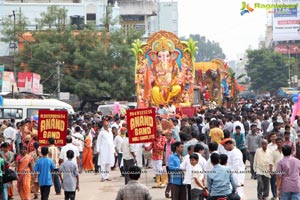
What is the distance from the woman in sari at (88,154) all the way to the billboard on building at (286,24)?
89941 millimetres

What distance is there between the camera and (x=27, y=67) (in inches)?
1928

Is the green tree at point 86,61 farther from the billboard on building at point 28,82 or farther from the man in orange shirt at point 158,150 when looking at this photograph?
the man in orange shirt at point 158,150

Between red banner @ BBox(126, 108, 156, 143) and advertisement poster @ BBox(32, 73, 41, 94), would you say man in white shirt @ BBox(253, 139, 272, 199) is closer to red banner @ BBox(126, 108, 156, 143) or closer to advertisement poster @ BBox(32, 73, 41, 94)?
red banner @ BBox(126, 108, 156, 143)

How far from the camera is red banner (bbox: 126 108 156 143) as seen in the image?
15.3 metres

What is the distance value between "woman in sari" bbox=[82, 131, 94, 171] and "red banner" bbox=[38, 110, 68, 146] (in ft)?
18.0

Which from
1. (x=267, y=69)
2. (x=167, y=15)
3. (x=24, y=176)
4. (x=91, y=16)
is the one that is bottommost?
(x=24, y=176)

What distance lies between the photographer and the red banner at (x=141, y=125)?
15312 millimetres

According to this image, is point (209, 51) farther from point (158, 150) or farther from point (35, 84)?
point (158, 150)

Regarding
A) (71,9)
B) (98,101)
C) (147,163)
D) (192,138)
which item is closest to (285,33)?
(71,9)

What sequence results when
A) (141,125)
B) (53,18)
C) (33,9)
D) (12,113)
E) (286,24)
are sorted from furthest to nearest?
(286,24), (33,9), (53,18), (12,113), (141,125)

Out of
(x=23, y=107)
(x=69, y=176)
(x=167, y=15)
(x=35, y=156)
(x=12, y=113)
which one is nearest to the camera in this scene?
(x=69, y=176)

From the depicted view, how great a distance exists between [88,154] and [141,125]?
6.59 m

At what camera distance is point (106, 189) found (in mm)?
18531

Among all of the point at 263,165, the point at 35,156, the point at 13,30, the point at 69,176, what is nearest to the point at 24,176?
the point at 35,156
